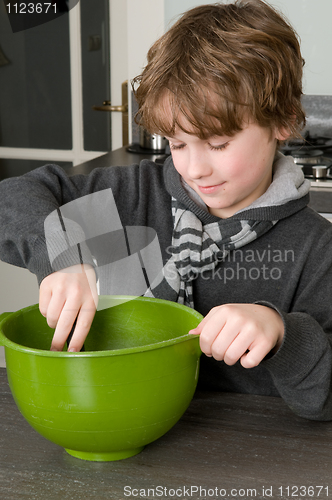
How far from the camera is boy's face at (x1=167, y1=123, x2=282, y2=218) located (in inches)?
32.2

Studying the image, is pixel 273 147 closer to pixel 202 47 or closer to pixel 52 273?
pixel 202 47

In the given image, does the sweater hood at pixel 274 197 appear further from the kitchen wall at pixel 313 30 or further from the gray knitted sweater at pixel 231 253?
the kitchen wall at pixel 313 30

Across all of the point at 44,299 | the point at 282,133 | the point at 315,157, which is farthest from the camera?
the point at 315,157

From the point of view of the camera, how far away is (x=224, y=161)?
831 millimetres

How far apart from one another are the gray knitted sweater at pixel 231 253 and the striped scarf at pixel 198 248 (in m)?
0.02

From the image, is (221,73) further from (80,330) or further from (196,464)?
(196,464)

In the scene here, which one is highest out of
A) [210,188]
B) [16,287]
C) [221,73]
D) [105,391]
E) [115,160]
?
[221,73]

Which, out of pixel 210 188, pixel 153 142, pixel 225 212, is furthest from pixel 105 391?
pixel 153 142

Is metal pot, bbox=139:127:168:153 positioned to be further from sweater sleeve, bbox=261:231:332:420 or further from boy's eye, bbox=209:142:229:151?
sweater sleeve, bbox=261:231:332:420

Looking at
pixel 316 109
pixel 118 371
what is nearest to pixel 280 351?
pixel 118 371

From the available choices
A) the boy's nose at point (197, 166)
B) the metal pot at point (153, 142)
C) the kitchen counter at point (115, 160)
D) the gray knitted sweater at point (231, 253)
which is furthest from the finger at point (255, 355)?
the metal pot at point (153, 142)

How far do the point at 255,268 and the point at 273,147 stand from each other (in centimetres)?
21

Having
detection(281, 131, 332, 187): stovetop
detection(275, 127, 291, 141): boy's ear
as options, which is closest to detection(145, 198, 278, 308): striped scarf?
detection(275, 127, 291, 141): boy's ear

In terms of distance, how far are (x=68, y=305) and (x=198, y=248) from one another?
338mm
